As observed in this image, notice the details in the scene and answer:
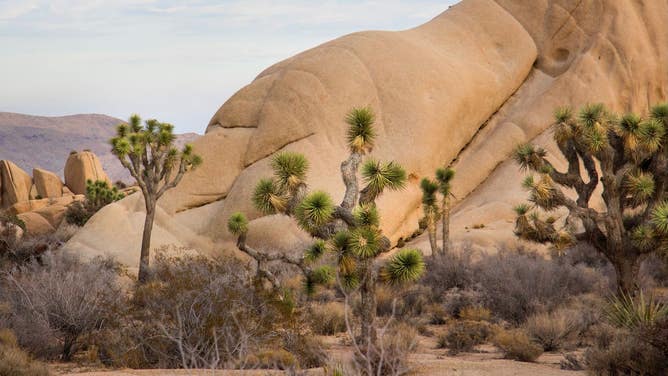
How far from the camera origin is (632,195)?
15273 millimetres

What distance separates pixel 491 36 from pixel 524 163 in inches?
844

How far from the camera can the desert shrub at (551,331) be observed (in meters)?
11.8

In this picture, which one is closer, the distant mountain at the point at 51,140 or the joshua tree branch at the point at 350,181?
the joshua tree branch at the point at 350,181

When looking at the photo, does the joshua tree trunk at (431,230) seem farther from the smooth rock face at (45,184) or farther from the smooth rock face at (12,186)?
the smooth rock face at (12,186)

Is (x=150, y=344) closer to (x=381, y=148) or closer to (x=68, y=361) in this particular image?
(x=68, y=361)

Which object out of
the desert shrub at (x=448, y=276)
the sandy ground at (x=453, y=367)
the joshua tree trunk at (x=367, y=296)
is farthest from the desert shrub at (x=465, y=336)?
the desert shrub at (x=448, y=276)

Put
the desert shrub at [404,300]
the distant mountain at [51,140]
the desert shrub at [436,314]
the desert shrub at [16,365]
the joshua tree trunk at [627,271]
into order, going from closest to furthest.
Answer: the desert shrub at [16,365]
the joshua tree trunk at [627,271]
the desert shrub at [436,314]
the desert shrub at [404,300]
the distant mountain at [51,140]

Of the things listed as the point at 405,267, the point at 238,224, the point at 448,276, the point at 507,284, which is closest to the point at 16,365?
the point at 405,267

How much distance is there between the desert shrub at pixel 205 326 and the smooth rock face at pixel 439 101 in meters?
16.1

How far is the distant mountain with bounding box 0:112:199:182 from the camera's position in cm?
14025

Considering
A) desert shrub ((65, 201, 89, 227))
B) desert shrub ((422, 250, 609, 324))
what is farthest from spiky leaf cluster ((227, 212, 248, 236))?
desert shrub ((65, 201, 89, 227))

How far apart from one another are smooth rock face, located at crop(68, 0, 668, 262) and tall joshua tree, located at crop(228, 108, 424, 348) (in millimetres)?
15100

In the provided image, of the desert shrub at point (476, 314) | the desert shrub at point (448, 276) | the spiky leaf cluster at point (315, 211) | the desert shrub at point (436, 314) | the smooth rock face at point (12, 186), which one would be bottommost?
the desert shrub at point (436, 314)

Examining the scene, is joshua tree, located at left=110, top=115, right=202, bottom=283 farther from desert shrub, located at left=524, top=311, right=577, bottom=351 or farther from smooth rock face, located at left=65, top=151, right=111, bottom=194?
smooth rock face, located at left=65, top=151, right=111, bottom=194
